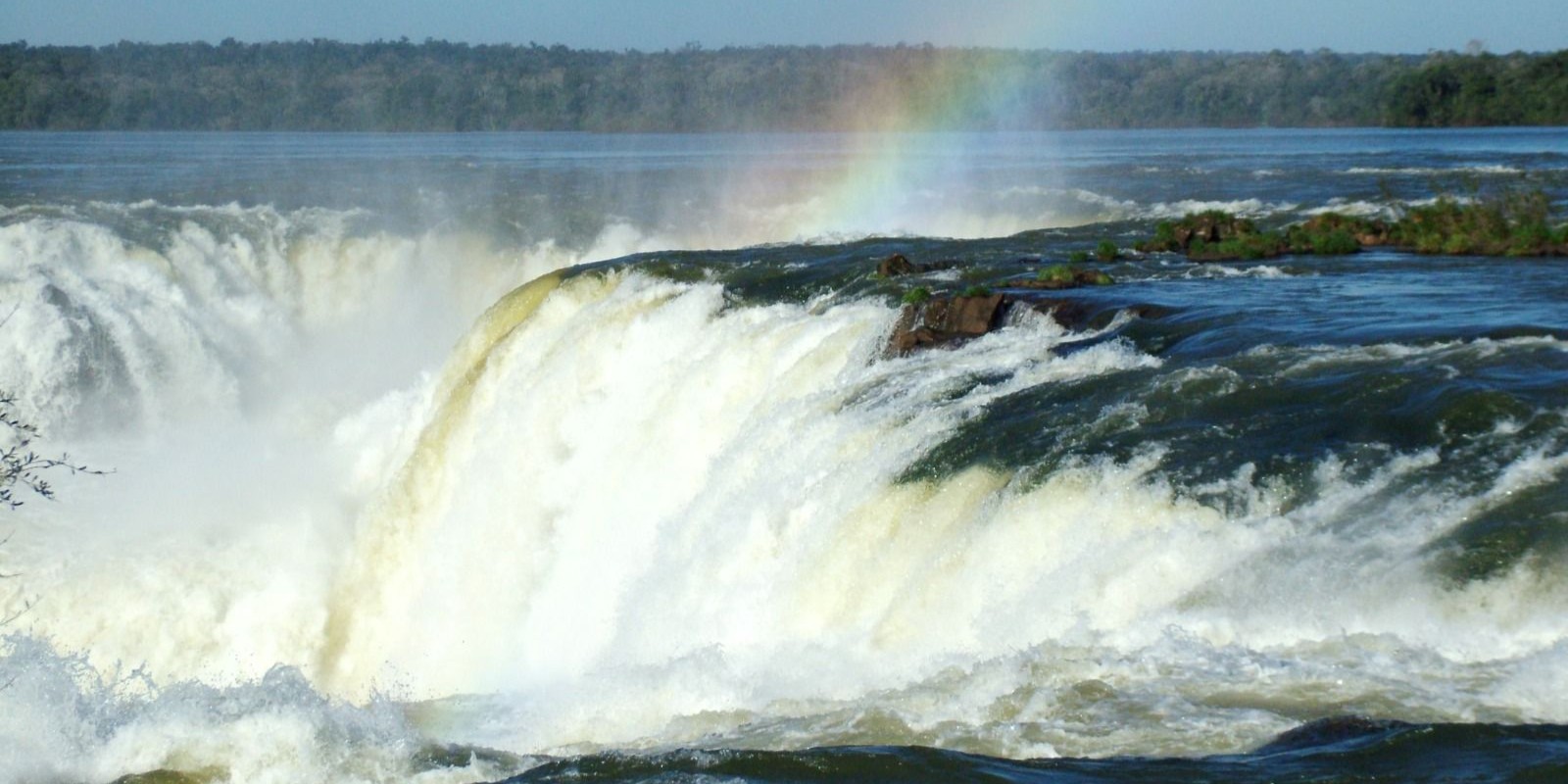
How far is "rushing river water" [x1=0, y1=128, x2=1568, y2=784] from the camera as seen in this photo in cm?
739

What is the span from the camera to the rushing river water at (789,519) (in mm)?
7391

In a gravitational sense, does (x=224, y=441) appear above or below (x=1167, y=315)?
below

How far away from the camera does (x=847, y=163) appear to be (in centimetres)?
5438

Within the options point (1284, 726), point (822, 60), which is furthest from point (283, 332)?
point (822, 60)

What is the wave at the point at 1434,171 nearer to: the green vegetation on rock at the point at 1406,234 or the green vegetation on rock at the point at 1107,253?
the green vegetation on rock at the point at 1406,234

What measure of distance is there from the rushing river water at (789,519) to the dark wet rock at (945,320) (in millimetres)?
237

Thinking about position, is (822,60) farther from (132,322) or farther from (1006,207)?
(132,322)

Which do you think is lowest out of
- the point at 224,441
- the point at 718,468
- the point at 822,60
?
the point at 224,441

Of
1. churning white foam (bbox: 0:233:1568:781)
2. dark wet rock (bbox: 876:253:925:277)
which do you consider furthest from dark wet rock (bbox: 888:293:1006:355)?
dark wet rock (bbox: 876:253:925:277)

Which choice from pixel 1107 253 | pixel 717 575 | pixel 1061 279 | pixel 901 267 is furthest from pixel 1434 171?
pixel 717 575

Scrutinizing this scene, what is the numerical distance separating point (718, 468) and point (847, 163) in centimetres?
4233

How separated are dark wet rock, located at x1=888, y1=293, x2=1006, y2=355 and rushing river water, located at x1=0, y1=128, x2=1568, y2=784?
0.24 meters

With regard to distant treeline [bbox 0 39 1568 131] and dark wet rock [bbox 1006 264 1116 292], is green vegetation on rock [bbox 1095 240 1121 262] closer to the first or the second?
dark wet rock [bbox 1006 264 1116 292]

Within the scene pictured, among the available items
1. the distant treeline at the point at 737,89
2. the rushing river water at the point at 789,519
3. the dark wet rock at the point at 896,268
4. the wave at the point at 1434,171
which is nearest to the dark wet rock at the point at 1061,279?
the rushing river water at the point at 789,519
